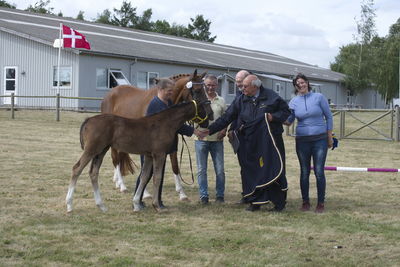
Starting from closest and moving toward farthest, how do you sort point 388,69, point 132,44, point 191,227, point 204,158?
point 191,227 < point 204,158 < point 132,44 < point 388,69

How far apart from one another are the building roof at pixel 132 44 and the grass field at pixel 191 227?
22063 mm

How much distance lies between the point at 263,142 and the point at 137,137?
178 centimetres

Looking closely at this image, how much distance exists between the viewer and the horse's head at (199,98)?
818cm

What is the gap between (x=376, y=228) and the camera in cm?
728

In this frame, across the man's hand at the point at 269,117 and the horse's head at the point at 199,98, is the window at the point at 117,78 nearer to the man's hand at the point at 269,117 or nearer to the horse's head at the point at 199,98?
the horse's head at the point at 199,98

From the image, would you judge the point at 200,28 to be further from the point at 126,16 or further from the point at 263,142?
the point at 263,142

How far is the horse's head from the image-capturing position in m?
8.18

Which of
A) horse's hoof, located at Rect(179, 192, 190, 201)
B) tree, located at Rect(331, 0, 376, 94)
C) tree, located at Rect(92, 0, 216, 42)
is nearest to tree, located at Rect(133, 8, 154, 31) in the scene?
tree, located at Rect(92, 0, 216, 42)

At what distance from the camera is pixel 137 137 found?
7840 millimetres

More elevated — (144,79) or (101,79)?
(144,79)

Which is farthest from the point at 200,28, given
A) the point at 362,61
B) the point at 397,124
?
the point at 397,124

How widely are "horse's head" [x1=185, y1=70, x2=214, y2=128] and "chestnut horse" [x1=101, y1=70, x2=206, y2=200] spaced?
0.02m

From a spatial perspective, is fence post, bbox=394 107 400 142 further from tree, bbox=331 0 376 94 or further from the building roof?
tree, bbox=331 0 376 94

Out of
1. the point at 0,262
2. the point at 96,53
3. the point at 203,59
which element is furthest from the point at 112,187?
the point at 203,59
